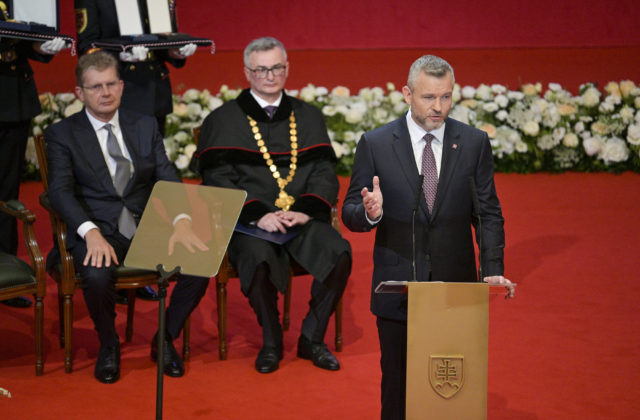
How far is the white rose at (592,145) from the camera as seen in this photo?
7.41 m

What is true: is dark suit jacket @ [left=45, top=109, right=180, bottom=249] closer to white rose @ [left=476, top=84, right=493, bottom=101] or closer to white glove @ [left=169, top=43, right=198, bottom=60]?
white glove @ [left=169, top=43, right=198, bottom=60]

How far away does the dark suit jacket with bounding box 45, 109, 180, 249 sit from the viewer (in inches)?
169

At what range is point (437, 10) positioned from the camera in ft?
33.7

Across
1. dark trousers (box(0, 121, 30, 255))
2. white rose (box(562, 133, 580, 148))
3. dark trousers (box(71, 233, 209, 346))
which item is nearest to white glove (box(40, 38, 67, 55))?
dark trousers (box(0, 121, 30, 255))

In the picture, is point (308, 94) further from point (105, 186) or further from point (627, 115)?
point (105, 186)

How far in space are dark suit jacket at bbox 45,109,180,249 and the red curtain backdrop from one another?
5340mm

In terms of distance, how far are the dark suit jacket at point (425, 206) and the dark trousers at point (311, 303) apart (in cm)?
142

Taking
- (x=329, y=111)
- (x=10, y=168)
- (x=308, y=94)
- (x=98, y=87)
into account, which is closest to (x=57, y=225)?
(x=98, y=87)

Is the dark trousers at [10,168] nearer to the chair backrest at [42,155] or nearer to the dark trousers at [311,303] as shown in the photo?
the chair backrest at [42,155]

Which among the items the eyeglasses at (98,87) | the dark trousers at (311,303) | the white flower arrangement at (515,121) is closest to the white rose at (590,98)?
the white flower arrangement at (515,121)

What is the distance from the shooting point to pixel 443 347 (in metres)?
2.56

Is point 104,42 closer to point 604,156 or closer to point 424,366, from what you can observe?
point 424,366

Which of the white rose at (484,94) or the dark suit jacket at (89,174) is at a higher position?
the white rose at (484,94)

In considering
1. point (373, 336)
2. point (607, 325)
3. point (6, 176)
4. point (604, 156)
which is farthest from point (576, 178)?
point (6, 176)
